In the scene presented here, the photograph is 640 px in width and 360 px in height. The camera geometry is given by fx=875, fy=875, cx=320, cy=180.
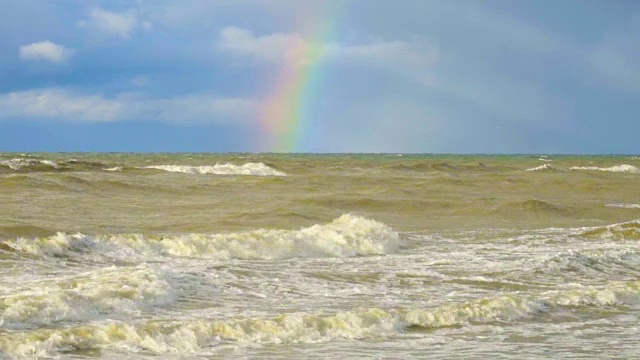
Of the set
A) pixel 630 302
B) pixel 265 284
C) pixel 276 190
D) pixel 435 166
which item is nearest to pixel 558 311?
pixel 630 302

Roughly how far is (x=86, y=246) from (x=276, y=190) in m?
19.5

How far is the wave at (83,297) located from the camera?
9.70 meters

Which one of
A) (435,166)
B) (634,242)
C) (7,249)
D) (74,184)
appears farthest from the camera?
(435,166)

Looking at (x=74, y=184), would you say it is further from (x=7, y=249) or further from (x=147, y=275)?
(x=147, y=275)

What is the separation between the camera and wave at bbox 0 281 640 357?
8773 mm

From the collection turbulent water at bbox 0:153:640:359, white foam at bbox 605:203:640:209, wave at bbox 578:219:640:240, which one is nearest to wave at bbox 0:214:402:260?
turbulent water at bbox 0:153:640:359

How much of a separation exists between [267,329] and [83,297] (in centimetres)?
245

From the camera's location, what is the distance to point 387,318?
10.3 meters

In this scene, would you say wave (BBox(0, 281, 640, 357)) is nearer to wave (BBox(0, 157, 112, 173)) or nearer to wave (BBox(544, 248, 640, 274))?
wave (BBox(544, 248, 640, 274))

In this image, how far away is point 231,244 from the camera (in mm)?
16750

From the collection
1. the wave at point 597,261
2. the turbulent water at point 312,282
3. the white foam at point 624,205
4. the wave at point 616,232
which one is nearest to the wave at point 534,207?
the turbulent water at point 312,282

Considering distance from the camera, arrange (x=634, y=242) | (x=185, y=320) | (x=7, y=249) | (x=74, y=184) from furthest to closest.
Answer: (x=74, y=184) → (x=634, y=242) → (x=7, y=249) → (x=185, y=320)

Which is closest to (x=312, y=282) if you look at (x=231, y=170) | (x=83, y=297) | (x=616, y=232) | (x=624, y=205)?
(x=83, y=297)

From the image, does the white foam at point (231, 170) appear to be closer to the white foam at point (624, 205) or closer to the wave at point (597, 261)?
the white foam at point (624, 205)
